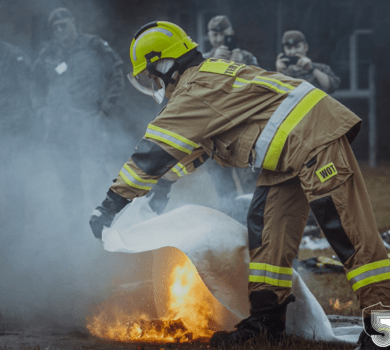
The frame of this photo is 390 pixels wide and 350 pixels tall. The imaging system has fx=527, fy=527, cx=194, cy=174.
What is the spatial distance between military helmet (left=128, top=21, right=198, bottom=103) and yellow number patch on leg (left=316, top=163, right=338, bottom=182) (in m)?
0.96

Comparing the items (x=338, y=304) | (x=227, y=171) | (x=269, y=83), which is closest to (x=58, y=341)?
(x=269, y=83)

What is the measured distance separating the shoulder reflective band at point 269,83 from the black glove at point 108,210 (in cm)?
83

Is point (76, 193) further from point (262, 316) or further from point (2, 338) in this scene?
point (262, 316)

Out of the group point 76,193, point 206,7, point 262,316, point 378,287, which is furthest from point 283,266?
point 206,7

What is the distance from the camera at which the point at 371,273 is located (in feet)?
7.95

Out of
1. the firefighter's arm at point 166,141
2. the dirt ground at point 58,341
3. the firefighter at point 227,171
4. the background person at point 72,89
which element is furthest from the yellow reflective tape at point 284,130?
the background person at point 72,89

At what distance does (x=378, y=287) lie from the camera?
2.41 m

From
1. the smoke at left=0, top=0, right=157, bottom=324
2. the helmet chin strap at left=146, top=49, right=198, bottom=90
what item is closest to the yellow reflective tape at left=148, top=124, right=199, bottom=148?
the helmet chin strap at left=146, top=49, right=198, bottom=90

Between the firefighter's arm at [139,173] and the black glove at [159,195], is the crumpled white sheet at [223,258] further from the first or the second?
the black glove at [159,195]

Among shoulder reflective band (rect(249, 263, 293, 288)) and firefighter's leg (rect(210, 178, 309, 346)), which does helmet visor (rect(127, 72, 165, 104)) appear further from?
shoulder reflective band (rect(249, 263, 293, 288))

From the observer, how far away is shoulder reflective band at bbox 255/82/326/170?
8.50ft

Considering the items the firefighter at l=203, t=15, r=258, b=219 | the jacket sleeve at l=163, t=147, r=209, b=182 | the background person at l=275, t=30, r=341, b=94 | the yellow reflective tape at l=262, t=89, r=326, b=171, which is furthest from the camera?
the firefighter at l=203, t=15, r=258, b=219

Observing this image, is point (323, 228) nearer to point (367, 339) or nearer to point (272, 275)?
point (272, 275)

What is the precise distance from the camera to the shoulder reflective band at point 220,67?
2.70m
